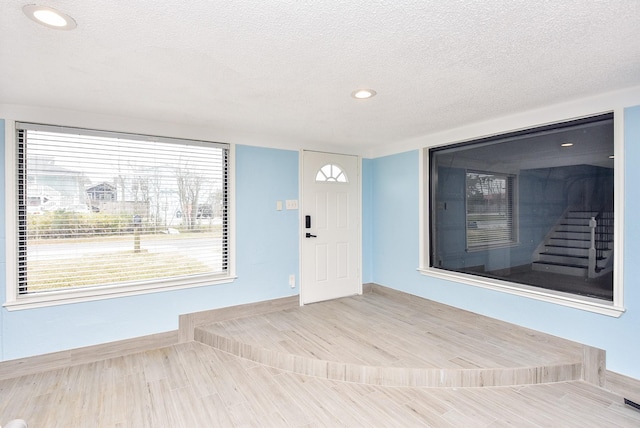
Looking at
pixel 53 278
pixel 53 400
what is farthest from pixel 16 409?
pixel 53 278

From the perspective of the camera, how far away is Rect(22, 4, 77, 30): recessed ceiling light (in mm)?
1446

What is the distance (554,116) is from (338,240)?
9.18ft

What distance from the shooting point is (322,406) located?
2.33m

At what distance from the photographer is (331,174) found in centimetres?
451

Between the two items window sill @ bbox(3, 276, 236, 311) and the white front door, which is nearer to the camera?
window sill @ bbox(3, 276, 236, 311)

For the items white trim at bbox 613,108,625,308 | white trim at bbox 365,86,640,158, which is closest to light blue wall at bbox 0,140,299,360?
white trim at bbox 365,86,640,158

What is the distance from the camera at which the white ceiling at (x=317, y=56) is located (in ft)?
4.87

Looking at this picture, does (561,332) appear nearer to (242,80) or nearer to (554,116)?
(554,116)

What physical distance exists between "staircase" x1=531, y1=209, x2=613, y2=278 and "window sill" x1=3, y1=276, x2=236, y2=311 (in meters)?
3.40

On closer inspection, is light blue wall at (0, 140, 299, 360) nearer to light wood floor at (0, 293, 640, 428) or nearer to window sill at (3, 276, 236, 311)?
window sill at (3, 276, 236, 311)

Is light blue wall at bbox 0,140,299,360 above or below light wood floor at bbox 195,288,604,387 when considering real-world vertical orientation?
above

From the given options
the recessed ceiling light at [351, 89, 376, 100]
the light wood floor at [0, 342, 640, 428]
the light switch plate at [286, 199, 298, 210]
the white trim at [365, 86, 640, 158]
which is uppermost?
the recessed ceiling light at [351, 89, 376, 100]

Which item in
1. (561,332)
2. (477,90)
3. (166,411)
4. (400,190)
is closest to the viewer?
(166,411)

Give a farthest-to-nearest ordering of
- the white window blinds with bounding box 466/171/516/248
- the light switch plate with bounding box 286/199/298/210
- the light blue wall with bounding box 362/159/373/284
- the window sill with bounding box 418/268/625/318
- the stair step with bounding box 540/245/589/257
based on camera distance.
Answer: the light blue wall with bounding box 362/159/373/284 → the light switch plate with bounding box 286/199/298/210 → the white window blinds with bounding box 466/171/516/248 → the stair step with bounding box 540/245/589/257 → the window sill with bounding box 418/268/625/318
